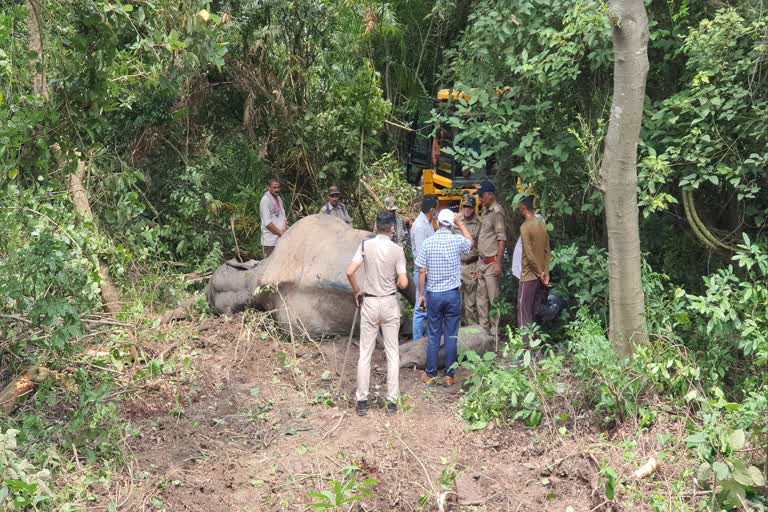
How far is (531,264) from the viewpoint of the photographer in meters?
8.27

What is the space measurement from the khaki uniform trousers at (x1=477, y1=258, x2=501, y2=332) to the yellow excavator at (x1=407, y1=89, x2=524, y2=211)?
8.70ft

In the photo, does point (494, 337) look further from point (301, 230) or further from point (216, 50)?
point (216, 50)

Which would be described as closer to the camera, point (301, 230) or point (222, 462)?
point (222, 462)

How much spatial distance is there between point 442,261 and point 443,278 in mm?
163

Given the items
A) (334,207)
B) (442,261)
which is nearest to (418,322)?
(442,261)

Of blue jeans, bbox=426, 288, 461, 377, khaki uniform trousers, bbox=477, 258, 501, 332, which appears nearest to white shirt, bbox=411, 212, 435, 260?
khaki uniform trousers, bbox=477, 258, 501, 332

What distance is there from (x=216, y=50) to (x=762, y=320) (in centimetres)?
460

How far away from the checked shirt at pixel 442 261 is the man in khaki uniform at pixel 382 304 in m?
0.56

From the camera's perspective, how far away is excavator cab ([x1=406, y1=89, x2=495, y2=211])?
1222 cm

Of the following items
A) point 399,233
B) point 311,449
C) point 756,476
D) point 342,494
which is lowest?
point 311,449

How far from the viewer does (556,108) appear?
27.5 feet

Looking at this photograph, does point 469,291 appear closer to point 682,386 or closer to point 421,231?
point 421,231

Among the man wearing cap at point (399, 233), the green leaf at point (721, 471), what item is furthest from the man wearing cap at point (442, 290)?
the man wearing cap at point (399, 233)

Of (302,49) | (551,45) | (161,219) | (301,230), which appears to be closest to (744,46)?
(551,45)
